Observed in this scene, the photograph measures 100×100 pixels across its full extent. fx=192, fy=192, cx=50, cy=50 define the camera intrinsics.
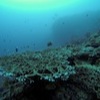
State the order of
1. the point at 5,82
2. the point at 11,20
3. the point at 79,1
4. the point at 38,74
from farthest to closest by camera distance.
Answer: the point at 11,20
the point at 79,1
the point at 5,82
the point at 38,74

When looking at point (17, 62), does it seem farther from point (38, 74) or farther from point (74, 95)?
point (74, 95)

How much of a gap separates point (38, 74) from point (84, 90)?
42.1 inches

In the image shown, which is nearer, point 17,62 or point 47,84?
point 47,84

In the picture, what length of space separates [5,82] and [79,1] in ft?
134

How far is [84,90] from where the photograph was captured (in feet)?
13.8

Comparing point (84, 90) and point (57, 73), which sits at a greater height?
point (57, 73)

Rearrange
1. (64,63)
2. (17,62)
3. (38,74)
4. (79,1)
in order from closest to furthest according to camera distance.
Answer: (38,74), (64,63), (17,62), (79,1)

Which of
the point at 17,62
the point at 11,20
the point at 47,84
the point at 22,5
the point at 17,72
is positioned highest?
the point at 22,5

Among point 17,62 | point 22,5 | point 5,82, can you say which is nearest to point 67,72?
point 17,62

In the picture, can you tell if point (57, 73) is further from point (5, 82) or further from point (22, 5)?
point (22, 5)

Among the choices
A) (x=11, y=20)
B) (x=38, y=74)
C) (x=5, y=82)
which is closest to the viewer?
(x=38, y=74)

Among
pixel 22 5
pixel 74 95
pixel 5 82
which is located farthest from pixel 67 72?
pixel 22 5

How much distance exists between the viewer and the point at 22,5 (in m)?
82.3

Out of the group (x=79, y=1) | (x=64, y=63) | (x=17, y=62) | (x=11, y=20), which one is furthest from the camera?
(x=11, y=20)
